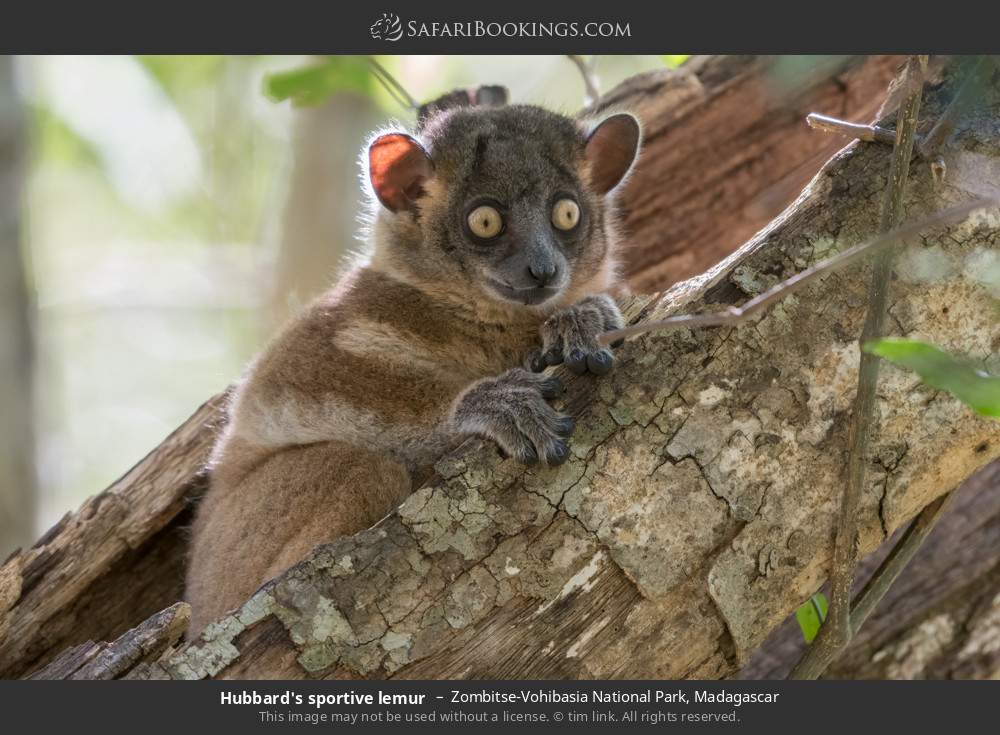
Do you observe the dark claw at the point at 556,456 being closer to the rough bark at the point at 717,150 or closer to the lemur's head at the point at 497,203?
the lemur's head at the point at 497,203

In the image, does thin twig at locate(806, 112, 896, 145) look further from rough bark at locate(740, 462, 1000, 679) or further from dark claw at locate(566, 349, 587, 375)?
rough bark at locate(740, 462, 1000, 679)

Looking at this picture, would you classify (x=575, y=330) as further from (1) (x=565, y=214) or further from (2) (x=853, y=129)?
(2) (x=853, y=129)

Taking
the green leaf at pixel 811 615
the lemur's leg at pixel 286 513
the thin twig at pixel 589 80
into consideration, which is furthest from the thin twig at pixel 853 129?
the thin twig at pixel 589 80

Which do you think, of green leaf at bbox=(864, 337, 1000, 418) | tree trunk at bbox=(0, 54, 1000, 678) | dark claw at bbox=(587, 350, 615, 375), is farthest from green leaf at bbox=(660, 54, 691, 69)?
green leaf at bbox=(864, 337, 1000, 418)

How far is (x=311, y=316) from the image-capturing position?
4.44 metres

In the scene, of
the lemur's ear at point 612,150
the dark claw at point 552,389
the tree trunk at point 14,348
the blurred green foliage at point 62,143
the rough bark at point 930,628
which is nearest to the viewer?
the dark claw at point 552,389

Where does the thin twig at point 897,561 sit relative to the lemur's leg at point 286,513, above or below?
below

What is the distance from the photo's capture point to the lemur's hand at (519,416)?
10.6ft

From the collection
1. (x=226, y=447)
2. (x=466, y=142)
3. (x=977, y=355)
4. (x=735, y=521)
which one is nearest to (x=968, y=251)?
Answer: (x=977, y=355)

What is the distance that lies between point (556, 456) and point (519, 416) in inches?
6.9

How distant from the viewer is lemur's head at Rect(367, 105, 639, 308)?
4141 mm

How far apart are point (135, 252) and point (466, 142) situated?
34.0 ft

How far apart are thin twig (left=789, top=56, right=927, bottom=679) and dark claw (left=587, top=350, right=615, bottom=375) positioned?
742mm
